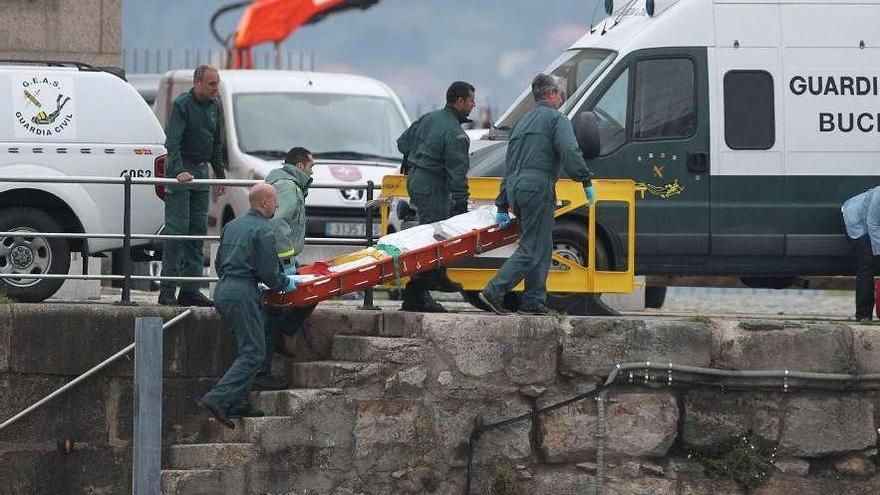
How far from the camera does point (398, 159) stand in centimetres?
1970

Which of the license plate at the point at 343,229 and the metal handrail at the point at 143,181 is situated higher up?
the metal handrail at the point at 143,181

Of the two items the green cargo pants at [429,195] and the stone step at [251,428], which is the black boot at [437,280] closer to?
the green cargo pants at [429,195]

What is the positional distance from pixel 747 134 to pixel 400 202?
9.30 feet

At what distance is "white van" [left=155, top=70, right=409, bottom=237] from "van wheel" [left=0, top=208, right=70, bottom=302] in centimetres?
377

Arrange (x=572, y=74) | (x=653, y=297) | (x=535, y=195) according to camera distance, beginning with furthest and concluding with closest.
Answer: (x=653, y=297) < (x=572, y=74) < (x=535, y=195)

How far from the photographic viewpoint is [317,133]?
19.7 metres

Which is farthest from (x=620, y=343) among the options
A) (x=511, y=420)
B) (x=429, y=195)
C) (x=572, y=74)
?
(x=572, y=74)

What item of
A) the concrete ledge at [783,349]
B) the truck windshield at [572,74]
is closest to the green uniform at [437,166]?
the truck windshield at [572,74]

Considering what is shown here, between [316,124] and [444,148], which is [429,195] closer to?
[444,148]

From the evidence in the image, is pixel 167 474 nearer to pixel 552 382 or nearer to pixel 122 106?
pixel 552 382

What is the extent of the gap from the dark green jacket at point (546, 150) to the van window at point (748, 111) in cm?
210

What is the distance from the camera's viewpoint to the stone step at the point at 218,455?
13211 mm

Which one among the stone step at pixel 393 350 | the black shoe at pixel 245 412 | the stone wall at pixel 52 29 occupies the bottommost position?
the black shoe at pixel 245 412

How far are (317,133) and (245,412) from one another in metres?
6.69
